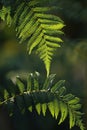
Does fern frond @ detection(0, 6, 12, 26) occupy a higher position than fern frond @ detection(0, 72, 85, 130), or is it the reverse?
fern frond @ detection(0, 6, 12, 26)

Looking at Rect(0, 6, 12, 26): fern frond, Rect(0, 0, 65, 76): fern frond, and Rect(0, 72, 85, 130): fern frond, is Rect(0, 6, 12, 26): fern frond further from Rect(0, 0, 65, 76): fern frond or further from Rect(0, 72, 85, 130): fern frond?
Rect(0, 72, 85, 130): fern frond

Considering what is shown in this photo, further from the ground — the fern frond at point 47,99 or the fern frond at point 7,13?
the fern frond at point 7,13

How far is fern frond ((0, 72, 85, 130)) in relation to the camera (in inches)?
28.8

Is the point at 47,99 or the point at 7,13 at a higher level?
the point at 7,13

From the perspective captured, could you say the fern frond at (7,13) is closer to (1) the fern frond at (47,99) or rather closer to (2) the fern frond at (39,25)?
(2) the fern frond at (39,25)

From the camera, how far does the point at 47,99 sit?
76 centimetres

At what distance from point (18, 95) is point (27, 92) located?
0.06 ft

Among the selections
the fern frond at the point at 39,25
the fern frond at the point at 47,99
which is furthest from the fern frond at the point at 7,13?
the fern frond at the point at 47,99

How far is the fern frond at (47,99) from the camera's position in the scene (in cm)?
73

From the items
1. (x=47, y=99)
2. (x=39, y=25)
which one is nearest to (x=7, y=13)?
(x=39, y=25)

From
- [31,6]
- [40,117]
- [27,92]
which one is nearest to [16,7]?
[31,6]

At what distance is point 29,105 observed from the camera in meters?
0.77

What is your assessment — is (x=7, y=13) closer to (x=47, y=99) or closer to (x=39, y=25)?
(x=39, y=25)

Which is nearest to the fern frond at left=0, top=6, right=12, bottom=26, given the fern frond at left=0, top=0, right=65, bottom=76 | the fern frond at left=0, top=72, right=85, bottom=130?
the fern frond at left=0, top=0, right=65, bottom=76
